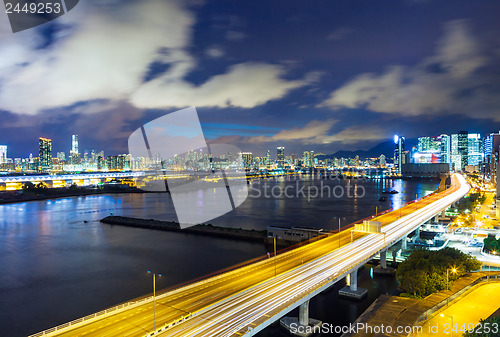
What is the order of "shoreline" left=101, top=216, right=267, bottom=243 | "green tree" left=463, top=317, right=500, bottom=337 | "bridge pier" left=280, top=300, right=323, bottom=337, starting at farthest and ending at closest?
"shoreline" left=101, top=216, right=267, bottom=243, "bridge pier" left=280, top=300, right=323, bottom=337, "green tree" left=463, top=317, right=500, bottom=337

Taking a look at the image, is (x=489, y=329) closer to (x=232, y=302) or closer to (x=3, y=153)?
(x=232, y=302)

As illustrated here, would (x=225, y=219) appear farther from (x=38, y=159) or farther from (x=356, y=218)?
(x=38, y=159)

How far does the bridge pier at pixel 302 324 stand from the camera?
16.4 ft

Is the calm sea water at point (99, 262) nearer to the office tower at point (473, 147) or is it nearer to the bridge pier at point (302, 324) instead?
the bridge pier at point (302, 324)

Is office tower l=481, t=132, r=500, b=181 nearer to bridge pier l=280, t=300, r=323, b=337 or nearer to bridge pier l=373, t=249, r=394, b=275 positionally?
bridge pier l=373, t=249, r=394, b=275

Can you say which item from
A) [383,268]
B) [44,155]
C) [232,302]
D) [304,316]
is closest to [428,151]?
[383,268]

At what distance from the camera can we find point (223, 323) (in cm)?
352

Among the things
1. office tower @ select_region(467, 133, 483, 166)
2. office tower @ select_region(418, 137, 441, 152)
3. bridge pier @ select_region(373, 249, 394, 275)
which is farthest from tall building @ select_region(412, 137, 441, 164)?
bridge pier @ select_region(373, 249, 394, 275)

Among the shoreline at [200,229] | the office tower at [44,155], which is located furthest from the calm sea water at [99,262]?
the office tower at [44,155]

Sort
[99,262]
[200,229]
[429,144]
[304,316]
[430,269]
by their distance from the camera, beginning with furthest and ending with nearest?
1. [429,144]
2. [200,229]
3. [99,262]
4. [430,269]
5. [304,316]

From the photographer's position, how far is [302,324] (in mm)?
5094

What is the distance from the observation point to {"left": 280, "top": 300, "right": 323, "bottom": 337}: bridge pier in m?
5.01

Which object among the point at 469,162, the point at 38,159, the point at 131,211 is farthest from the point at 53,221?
the point at 469,162

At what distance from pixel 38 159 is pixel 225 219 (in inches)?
2425
